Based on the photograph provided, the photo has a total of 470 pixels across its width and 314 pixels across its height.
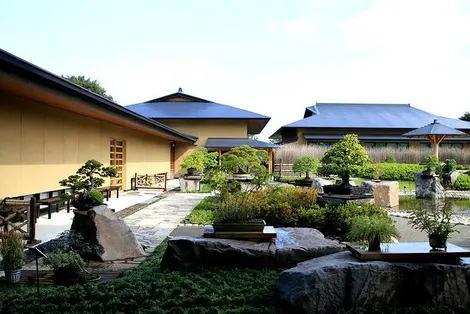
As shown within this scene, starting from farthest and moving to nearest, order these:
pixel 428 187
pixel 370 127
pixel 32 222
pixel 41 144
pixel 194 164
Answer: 1. pixel 370 127
2. pixel 194 164
3. pixel 428 187
4. pixel 41 144
5. pixel 32 222

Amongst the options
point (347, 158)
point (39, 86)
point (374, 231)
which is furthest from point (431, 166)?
point (39, 86)

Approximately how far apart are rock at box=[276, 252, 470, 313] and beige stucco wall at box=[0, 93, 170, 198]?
25.0 feet

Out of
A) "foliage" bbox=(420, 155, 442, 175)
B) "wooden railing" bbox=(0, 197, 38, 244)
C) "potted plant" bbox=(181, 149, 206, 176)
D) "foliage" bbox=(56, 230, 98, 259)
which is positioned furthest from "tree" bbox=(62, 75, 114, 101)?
"foliage" bbox=(56, 230, 98, 259)

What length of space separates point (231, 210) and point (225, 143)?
2256cm

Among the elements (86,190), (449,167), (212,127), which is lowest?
(86,190)

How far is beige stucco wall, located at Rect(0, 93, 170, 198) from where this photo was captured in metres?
8.84

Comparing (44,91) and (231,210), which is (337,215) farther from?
(44,91)

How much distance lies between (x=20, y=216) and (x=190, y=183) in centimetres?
1120

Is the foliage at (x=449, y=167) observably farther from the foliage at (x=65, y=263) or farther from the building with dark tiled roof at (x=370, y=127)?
the foliage at (x=65, y=263)

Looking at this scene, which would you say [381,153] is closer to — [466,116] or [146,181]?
[146,181]

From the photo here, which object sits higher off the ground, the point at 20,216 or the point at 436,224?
the point at 436,224

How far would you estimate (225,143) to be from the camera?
27.9 meters

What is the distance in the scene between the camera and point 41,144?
10188 millimetres

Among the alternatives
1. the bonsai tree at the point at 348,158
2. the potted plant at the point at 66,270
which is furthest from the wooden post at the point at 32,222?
the bonsai tree at the point at 348,158
